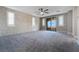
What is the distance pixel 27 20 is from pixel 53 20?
444 cm

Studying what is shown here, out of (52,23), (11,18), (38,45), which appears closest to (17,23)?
(11,18)

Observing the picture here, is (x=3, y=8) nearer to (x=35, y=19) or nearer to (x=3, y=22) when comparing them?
(x=3, y=22)

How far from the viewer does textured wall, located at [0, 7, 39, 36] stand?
643cm

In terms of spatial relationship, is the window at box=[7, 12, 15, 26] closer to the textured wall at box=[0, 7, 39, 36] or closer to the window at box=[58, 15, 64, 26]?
the textured wall at box=[0, 7, 39, 36]

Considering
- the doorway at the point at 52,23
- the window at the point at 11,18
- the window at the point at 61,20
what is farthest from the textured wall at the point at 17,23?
the window at the point at 61,20

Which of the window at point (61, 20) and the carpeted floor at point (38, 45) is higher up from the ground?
the window at point (61, 20)

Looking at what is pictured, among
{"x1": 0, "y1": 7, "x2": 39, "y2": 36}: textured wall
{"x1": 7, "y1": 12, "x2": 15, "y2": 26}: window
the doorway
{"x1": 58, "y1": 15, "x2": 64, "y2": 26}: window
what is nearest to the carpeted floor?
{"x1": 0, "y1": 7, "x2": 39, "y2": 36}: textured wall

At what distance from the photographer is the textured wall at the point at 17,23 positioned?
21.1ft

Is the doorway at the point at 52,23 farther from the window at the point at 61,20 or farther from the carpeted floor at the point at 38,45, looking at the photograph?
the carpeted floor at the point at 38,45

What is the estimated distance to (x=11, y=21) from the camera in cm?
754

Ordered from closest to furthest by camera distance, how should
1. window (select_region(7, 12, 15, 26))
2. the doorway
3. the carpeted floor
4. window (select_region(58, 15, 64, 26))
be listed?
the carpeted floor → window (select_region(7, 12, 15, 26)) → window (select_region(58, 15, 64, 26)) → the doorway

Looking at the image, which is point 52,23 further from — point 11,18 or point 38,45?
point 38,45
